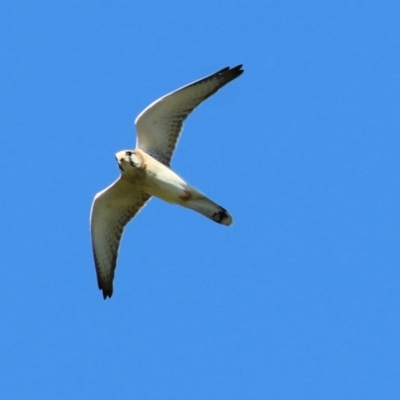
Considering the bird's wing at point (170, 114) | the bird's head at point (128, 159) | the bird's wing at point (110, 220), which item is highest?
the bird's wing at point (170, 114)

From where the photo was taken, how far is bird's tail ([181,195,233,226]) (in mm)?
15500

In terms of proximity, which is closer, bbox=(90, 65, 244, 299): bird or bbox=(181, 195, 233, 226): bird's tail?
bbox=(90, 65, 244, 299): bird

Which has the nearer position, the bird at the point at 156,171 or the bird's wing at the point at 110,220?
the bird at the point at 156,171

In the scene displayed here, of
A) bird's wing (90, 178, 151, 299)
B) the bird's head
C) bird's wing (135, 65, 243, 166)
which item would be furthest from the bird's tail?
bird's wing (90, 178, 151, 299)

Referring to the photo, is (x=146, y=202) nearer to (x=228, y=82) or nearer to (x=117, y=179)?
(x=117, y=179)

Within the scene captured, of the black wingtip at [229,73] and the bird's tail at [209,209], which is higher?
the black wingtip at [229,73]

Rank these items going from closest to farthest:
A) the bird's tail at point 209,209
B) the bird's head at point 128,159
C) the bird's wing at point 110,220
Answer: the bird's head at point 128,159 → the bird's tail at point 209,209 → the bird's wing at point 110,220

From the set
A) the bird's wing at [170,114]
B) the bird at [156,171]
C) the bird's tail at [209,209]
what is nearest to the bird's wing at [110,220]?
the bird at [156,171]

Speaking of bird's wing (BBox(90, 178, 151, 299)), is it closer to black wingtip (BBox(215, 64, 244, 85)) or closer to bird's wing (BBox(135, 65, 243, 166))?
bird's wing (BBox(135, 65, 243, 166))

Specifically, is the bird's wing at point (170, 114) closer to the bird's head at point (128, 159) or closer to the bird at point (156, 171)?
the bird at point (156, 171)

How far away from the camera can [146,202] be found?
1650 cm

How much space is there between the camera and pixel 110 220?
650 inches

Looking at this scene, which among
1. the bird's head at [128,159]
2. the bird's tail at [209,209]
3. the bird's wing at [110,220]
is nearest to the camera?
the bird's head at [128,159]

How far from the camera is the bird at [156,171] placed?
1534cm
